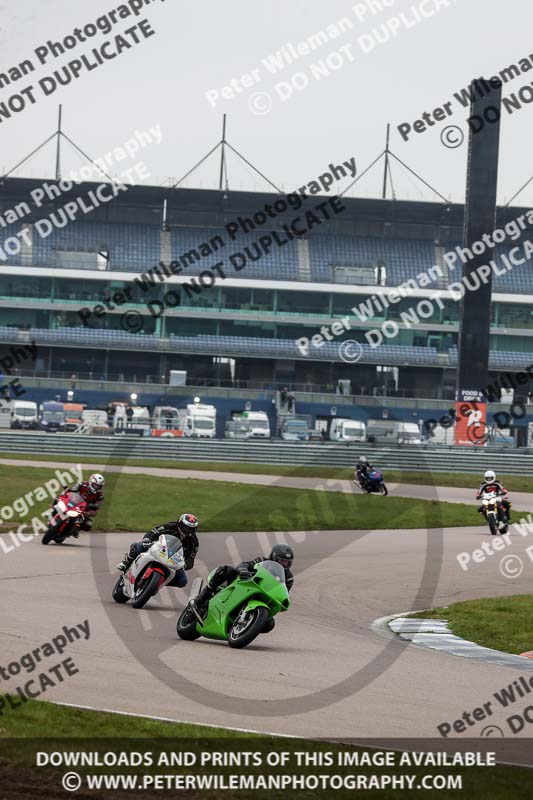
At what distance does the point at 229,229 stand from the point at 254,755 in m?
80.7

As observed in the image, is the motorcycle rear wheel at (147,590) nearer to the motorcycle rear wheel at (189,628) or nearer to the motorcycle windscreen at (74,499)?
the motorcycle rear wheel at (189,628)

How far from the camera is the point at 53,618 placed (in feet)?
43.1

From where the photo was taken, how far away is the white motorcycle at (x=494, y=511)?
2908 centimetres

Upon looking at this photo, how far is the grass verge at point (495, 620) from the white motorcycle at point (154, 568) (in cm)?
364

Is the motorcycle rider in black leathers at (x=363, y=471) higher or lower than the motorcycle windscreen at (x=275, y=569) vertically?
lower

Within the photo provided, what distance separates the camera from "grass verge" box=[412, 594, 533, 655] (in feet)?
48.1

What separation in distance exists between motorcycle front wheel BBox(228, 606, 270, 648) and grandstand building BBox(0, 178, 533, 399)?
7204 centimetres

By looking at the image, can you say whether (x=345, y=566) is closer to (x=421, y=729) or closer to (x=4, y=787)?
(x=421, y=729)

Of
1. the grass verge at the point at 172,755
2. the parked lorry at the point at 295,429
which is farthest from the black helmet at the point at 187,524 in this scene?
the parked lorry at the point at 295,429

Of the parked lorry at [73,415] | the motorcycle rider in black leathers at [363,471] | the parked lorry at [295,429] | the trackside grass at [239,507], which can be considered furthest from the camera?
the parked lorry at [295,429]

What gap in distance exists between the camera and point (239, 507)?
32.2 m

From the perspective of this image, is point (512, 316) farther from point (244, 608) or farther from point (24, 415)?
point (244, 608)

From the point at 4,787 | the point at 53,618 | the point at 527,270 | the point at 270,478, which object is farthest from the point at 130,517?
the point at 527,270

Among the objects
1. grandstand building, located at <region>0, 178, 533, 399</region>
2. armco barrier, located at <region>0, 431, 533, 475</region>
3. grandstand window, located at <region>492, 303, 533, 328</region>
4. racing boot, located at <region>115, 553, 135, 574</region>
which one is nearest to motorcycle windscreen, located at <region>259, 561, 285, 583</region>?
racing boot, located at <region>115, 553, 135, 574</region>
